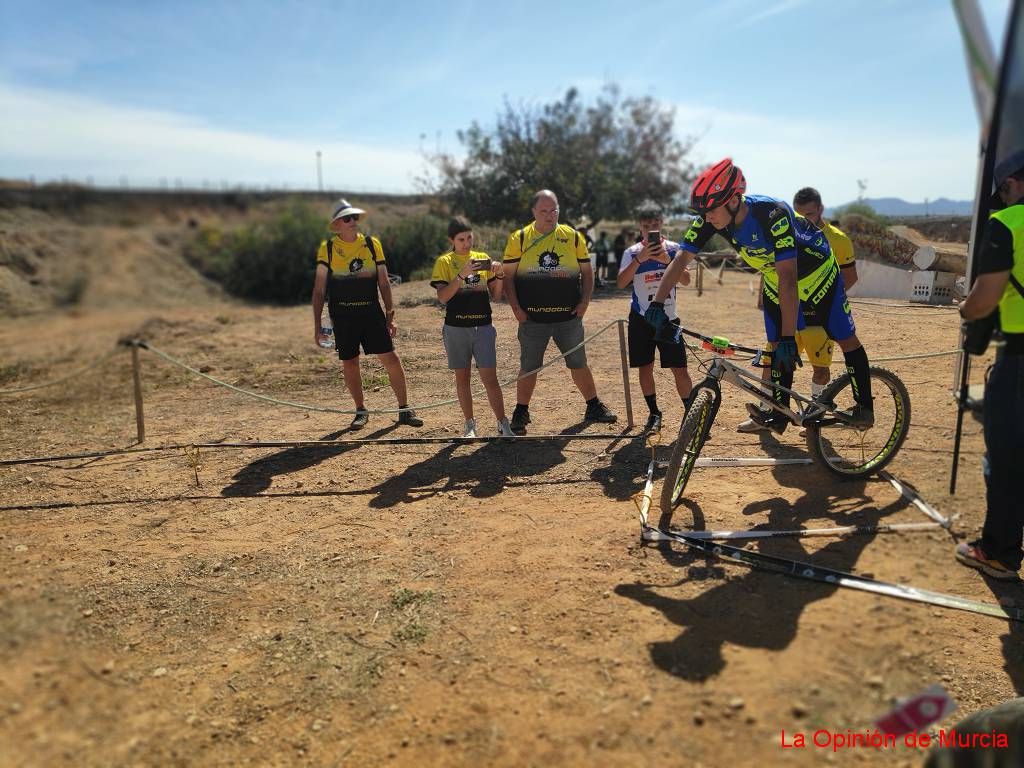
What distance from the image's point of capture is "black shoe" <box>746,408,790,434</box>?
4957 mm

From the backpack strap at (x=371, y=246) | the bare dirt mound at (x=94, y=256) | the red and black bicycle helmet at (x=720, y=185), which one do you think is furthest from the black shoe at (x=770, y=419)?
the bare dirt mound at (x=94, y=256)

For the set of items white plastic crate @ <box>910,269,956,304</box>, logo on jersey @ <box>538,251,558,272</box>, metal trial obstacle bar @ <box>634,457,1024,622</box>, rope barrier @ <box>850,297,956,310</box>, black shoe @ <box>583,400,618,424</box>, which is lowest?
metal trial obstacle bar @ <box>634,457,1024,622</box>

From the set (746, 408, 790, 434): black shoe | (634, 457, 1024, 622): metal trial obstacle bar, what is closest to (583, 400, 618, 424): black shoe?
(746, 408, 790, 434): black shoe

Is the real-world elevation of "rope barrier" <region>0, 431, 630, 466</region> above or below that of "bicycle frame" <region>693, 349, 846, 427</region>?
below

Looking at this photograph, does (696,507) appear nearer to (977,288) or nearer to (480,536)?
(480,536)

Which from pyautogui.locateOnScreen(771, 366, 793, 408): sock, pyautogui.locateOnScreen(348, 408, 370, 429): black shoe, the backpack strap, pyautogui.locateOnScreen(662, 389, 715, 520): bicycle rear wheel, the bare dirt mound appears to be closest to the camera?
pyautogui.locateOnScreen(662, 389, 715, 520): bicycle rear wheel

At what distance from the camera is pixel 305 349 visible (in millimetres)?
11453

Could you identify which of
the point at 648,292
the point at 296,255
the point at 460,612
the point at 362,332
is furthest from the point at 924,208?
the point at 296,255

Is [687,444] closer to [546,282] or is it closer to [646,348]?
[646,348]

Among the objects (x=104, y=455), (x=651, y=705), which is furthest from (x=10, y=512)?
(x=651, y=705)

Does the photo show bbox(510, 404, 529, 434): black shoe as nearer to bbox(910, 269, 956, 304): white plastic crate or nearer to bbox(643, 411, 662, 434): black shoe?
bbox(643, 411, 662, 434): black shoe

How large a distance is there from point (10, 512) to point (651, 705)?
498cm

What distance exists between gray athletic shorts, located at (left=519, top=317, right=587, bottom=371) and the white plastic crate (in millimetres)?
3504

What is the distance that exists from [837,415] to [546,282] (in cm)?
268
